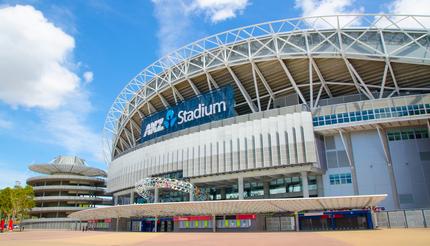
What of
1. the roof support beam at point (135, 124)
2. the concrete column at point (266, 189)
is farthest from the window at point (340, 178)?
the roof support beam at point (135, 124)

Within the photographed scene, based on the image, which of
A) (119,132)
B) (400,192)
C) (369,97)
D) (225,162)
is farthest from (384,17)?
(119,132)

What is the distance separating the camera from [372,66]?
45.8 metres

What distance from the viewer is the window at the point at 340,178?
43688mm

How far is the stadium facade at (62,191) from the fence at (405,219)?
72.3 m

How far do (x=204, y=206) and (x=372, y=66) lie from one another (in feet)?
101

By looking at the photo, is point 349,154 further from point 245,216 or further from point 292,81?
point 245,216

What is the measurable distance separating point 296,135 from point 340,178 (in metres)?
8.54

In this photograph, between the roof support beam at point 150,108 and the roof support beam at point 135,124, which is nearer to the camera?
the roof support beam at point 150,108

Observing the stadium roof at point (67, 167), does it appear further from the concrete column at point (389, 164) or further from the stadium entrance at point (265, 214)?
the concrete column at point (389, 164)

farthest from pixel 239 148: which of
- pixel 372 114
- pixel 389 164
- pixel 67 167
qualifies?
pixel 67 167

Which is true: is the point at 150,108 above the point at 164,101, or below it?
below

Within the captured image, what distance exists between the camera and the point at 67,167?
3593 inches

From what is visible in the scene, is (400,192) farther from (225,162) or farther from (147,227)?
(147,227)

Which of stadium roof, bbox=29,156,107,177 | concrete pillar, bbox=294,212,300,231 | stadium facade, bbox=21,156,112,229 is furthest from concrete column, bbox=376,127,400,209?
stadium roof, bbox=29,156,107,177
